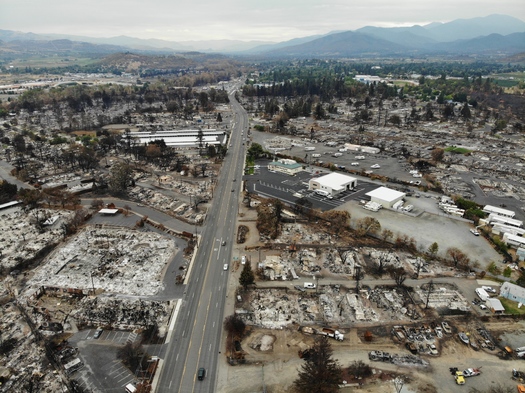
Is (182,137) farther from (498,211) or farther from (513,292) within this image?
(513,292)

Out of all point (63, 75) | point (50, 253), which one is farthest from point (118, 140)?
point (63, 75)

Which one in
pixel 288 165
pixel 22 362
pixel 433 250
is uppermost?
pixel 288 165

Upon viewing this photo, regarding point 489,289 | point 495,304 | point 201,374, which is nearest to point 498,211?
point 489,289

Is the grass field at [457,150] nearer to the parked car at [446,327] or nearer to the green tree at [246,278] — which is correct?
the parked car at [446,327]

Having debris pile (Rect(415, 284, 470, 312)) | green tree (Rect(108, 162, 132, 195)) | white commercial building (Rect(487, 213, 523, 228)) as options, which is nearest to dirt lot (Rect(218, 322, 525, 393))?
debris pile (Rect(415, 284, 470, 312))

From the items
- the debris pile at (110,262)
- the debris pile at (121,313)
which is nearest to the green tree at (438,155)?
the debris pile at (110,262)

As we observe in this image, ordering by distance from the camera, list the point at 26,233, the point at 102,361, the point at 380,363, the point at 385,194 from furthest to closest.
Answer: the point at 385,194
the point at 26,233
the point at 102,361
the point at 380,363

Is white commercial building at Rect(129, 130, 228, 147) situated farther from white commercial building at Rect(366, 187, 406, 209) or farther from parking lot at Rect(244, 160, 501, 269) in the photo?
white commercial building at Rect(366, 187, 406, 209)
